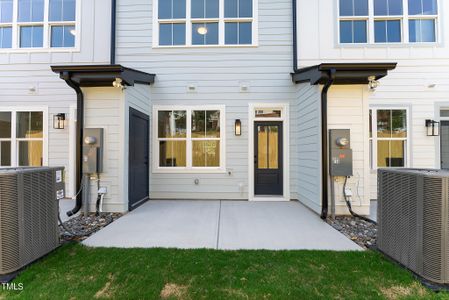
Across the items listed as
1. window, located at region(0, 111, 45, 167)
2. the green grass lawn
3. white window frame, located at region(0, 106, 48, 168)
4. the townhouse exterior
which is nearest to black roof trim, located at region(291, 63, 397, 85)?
the townhouse exterior

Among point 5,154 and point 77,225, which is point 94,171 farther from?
point 5,154

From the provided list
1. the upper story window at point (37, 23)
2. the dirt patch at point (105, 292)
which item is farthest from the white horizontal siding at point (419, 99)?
the upper story window at point (37, 23)

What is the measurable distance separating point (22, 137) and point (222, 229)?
623cm

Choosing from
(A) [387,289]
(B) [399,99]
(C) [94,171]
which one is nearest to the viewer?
(A) [387,289]

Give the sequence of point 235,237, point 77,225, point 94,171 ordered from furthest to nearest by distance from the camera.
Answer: point 94,171
point 77,225
point 235,237

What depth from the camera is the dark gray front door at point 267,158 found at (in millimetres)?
6477

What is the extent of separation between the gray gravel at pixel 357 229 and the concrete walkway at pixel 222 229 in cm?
17

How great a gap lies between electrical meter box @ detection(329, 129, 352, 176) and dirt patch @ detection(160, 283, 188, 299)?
3.62 meters

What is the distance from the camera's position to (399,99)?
6.41 metres

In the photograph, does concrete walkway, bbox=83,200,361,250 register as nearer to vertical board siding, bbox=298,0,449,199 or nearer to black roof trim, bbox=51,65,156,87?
black roof trim, bbox=51,65,156,87

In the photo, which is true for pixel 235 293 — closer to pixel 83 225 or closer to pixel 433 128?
pixel 83 225

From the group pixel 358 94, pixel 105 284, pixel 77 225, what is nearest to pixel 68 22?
pixel 77 225

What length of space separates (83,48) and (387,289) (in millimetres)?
8061

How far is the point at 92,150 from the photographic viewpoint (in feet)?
16.3
